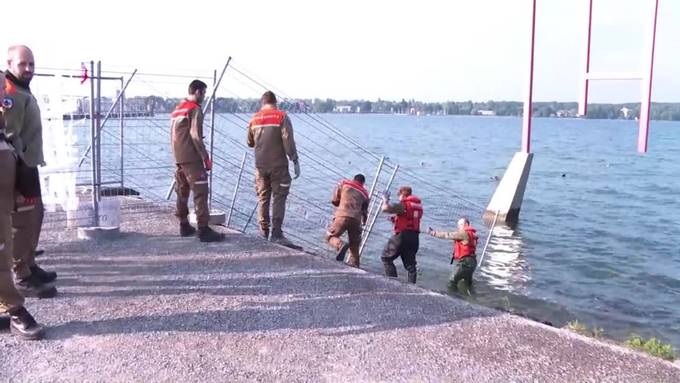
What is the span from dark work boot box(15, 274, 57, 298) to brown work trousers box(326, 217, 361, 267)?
4.28 m

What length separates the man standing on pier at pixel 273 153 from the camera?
846cm

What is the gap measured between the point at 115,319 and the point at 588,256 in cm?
1313

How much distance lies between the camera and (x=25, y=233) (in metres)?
5.45

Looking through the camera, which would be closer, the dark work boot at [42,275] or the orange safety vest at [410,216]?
the dark work boot at [42,275]

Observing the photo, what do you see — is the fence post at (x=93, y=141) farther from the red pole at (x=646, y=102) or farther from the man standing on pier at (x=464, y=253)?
the red pole at (x=646, y=102)

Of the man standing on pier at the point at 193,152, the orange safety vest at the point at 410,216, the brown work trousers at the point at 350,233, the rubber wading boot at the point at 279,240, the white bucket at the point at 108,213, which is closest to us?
the man standing on pier at the point at 193,152

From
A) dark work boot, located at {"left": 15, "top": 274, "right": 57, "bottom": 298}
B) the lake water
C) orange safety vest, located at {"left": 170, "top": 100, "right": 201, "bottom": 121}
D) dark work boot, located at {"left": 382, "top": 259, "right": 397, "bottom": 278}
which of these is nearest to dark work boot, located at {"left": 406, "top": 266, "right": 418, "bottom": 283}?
dark work boot, located at {"left": 382, "top": 259, "right": 397, "bottom": 278}

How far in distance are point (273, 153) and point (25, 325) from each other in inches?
167

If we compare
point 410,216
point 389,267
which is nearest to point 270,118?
point 410,216

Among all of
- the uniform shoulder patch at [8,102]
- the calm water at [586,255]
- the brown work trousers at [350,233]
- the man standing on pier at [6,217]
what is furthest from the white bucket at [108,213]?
the calm water at [586,255]

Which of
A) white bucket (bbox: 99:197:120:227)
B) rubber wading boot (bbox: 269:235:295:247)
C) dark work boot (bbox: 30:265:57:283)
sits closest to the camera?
dark work boot (bbox: 30:265:57:283)

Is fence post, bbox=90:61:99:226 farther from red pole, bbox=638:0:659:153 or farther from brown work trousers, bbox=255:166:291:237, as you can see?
red pole, bbox=638:0:659:153

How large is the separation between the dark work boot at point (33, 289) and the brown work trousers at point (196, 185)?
234cm

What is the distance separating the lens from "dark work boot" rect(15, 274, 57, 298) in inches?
228
